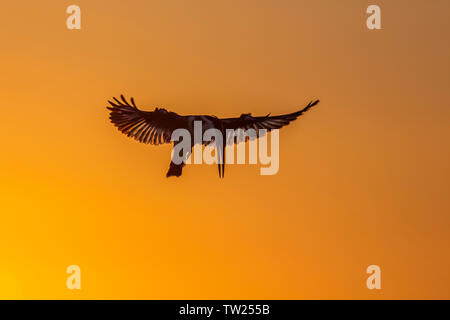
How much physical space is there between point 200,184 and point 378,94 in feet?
2.69

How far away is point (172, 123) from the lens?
7.56ft

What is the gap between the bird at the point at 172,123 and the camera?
7.50 feet

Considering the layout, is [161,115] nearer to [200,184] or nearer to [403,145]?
[200,184]

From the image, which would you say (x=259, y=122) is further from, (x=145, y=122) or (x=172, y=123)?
(x=145, y=122)

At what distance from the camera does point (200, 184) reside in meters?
2.34

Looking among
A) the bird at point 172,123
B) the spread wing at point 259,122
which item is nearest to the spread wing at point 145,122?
the bird at point 172,123

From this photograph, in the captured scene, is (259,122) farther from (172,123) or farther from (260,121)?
(172,123)

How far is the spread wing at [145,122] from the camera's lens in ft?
7.47

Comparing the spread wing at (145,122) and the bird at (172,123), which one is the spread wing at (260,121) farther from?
the spread wing at (145,122)

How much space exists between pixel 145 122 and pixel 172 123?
108mm

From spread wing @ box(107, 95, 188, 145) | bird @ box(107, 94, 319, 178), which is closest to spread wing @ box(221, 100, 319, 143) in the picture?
bird @ box(107, 94, 319, 178)

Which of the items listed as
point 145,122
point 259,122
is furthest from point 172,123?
point 259,122
